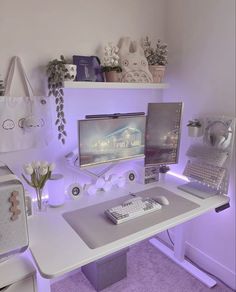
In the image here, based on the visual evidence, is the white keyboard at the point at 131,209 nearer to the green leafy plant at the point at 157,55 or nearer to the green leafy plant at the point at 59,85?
the green leafy plant at the point at 59,85

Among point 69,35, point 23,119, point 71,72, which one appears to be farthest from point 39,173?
point 69,35

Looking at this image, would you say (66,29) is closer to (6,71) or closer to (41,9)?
(41,9)

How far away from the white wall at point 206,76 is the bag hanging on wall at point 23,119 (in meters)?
1.05

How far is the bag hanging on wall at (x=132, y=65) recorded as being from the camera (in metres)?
1.62

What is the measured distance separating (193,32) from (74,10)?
84 cm

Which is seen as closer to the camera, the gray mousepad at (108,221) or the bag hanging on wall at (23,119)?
the gray mousepad at (108,221)

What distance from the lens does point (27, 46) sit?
138cm

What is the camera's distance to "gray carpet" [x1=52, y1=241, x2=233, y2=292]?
1.71m

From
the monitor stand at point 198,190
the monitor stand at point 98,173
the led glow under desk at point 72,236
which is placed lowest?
the led glow under desk at point 72,236

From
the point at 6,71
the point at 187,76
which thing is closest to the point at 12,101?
the point at 6,71

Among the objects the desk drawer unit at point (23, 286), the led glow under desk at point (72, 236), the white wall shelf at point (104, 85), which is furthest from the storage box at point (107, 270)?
the white wall shelf at point (104, 85)

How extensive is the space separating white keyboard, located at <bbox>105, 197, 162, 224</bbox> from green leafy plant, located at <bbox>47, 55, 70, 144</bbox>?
557 mm

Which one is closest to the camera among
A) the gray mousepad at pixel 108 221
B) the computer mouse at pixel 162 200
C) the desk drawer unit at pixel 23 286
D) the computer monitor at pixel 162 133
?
the desk drawer unit at pixel 23 286

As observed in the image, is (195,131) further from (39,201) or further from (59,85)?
(39,201)
